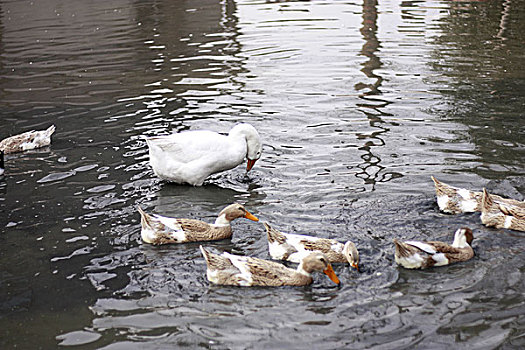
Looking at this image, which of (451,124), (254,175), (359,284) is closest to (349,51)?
(451,124)

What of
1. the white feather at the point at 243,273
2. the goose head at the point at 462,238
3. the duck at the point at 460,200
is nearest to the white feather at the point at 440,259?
the goose head at the point at 462,238

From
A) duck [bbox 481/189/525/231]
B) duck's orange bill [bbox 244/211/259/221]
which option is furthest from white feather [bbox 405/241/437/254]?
duck's orange bill [bbox 244/211/259/221]

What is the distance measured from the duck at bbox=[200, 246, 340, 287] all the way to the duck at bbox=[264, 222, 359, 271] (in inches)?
14.4

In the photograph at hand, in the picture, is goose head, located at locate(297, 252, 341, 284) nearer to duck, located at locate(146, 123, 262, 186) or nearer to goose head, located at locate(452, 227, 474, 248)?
goose head, located at locate(452, 227, 474, 248)

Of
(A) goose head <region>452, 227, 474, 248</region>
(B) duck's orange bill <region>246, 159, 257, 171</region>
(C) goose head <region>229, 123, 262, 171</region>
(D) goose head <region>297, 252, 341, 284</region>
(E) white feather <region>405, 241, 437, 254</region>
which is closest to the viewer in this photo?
(D) goose head <region>297, 252, 341, 284</region>

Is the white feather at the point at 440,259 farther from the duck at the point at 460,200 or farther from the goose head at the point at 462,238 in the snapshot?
the duck at the point at 460,200

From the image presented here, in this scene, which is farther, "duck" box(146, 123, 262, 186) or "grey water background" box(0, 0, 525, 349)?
"duck" box(146, 123, 262, 186)

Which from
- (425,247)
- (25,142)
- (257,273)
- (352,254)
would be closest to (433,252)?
(425,247)

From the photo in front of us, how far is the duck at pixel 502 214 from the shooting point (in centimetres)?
781

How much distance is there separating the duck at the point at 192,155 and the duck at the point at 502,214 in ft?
12.0

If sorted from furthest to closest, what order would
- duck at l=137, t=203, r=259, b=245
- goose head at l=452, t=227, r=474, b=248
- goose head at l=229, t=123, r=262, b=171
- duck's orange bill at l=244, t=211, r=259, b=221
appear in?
1. goose head at l=229, t=123, r=262, b=171
2. duck's orange bill at l=244, t=211, r=259, b=221
3. duck at l=137, t=203, r=259, b=245
4. goose head at l=452, t=227, r=474, b=248

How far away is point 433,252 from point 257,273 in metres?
1.85

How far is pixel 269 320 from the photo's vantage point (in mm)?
6156

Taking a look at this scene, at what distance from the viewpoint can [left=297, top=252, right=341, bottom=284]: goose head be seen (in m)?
6.70
